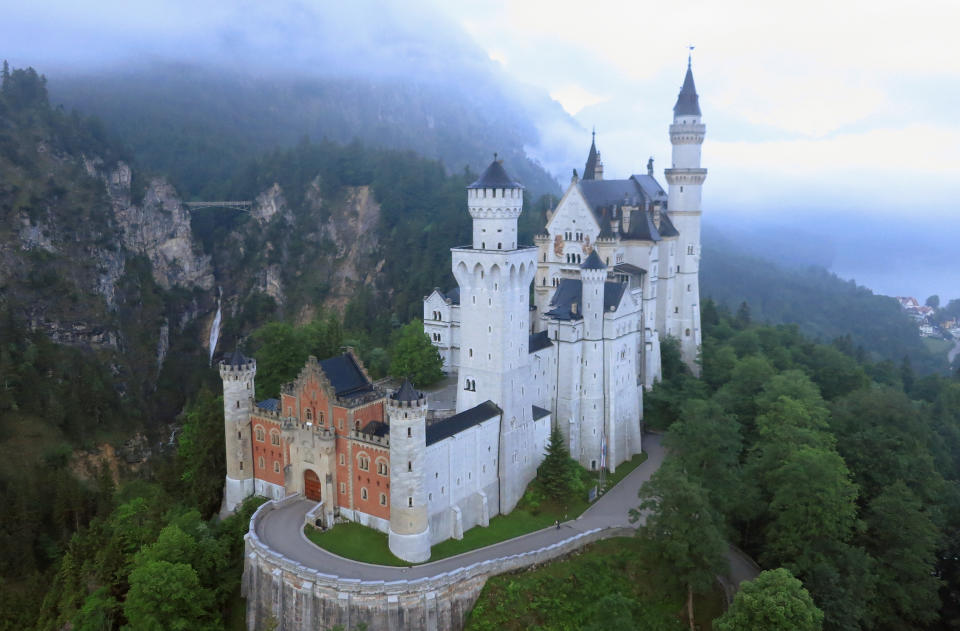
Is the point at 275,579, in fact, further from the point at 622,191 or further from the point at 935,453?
the point at 935,453

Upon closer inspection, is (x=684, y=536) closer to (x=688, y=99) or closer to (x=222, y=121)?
(x=688, y=99)

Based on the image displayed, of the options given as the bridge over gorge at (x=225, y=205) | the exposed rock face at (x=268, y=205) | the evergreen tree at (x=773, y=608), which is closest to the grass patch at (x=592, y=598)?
the evergreen tree at (x=773, y=608)

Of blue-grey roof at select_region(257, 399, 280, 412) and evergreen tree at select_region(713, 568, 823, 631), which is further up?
blue-grey roof at select_region(257, 399, 280, 412)

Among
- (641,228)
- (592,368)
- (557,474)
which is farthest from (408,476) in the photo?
(641,228)

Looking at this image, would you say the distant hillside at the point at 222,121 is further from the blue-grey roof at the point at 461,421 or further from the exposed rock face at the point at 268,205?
the blue-grey roof at the point at 461,421

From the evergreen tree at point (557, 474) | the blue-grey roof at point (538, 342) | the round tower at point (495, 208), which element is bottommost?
the evergreen tree at point (557, 474)

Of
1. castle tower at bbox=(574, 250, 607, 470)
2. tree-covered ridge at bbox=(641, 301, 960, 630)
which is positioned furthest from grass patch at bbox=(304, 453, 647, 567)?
tree-covered ridge at bbox=(641, 301, 960, 630)

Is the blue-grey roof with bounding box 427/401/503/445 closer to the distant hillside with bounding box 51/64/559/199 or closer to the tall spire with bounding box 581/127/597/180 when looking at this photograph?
the tall spire with bounding box 581/127/597/180
